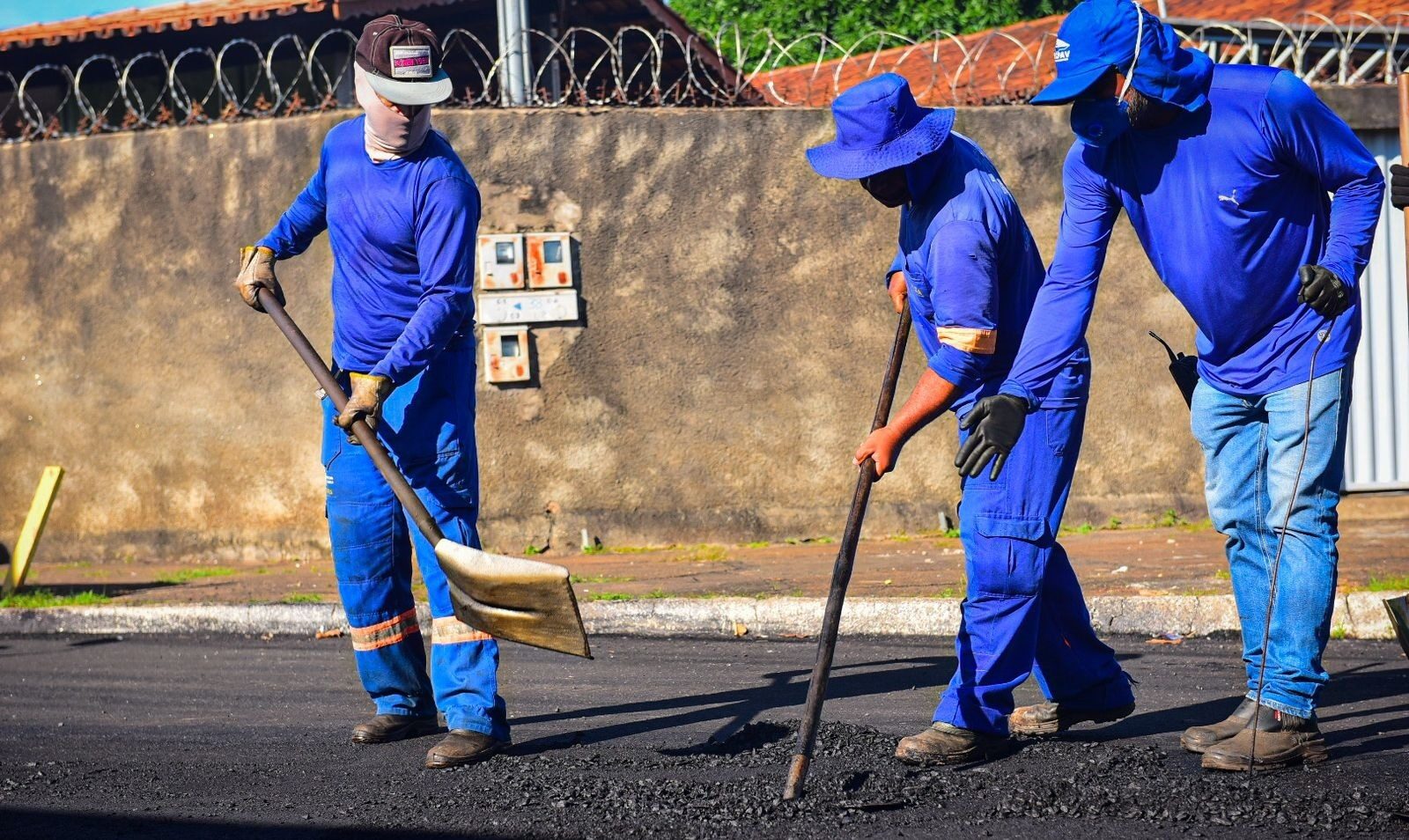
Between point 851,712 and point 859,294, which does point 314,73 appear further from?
point 851,712

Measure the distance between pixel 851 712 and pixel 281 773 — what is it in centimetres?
178

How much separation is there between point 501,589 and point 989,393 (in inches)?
57.2

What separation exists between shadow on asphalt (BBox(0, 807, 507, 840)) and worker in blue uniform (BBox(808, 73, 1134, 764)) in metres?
1.38

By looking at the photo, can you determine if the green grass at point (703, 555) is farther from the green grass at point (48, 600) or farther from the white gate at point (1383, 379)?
the white gate at point (1383, 379)

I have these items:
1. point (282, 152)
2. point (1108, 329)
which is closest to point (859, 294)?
point (1108, 329)

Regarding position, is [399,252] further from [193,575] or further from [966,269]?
[193,575]

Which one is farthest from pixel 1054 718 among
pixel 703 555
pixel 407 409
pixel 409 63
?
pixel 703 555

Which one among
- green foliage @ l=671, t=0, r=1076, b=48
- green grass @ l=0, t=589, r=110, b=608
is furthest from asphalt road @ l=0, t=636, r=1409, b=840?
green foliage @ l=671, t=0, r=1076, b=48

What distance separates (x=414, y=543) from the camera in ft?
15.2

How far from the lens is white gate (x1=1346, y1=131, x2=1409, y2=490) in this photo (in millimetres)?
9297

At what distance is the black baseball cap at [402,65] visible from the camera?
4375mm

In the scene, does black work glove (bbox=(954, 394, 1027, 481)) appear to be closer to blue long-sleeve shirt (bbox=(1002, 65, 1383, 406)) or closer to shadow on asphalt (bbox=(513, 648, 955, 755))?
blue long-sleeve shirt (bbox=(1002, 65, 1383, 406))

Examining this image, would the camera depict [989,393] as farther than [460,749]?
No

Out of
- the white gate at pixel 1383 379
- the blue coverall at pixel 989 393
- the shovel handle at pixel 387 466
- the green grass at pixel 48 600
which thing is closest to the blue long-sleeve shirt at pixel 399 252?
the shovel handle at pixel 387 466
